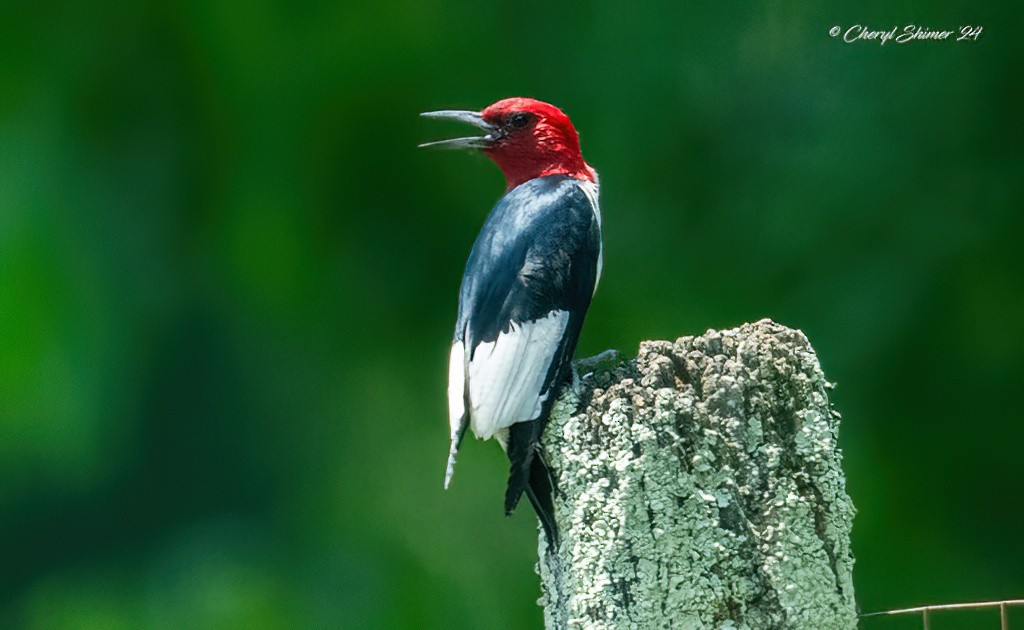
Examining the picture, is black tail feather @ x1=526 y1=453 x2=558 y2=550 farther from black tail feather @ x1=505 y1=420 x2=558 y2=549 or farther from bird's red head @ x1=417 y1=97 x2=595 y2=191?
bird's red head @ x1=417 y1=97 x2=595 y2=191

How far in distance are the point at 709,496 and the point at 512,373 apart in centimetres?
65

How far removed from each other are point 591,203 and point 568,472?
3.68 ft

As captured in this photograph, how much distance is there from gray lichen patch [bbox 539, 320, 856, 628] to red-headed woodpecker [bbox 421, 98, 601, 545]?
0.21 meters

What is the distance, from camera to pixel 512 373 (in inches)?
110

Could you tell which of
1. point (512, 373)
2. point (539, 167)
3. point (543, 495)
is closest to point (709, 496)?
point (543, 495)

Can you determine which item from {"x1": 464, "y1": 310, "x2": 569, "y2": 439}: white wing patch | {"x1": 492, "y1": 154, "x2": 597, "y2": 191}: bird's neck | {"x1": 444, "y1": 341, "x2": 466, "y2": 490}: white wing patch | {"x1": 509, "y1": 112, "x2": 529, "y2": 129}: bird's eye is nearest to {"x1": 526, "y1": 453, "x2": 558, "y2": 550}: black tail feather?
{"x1": 464, "y1": 310, "x2": 569, "y2": 439}: white wing patch

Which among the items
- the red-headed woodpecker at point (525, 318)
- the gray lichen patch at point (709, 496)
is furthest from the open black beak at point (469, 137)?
the gray lichen patch at point (709, 496)

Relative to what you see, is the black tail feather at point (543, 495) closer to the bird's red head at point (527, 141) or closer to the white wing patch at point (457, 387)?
the white wing patch at point (457, 387)

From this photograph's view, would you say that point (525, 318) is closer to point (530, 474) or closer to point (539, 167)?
point (530, 474)

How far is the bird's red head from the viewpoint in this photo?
12.2 feet

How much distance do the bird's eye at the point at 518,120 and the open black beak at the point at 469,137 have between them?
0.06m

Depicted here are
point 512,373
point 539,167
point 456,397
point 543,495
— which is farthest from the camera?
point 539,167

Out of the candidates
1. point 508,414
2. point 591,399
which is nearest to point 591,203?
point 508,414

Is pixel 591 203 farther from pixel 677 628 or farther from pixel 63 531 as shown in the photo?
pixel 63 531
